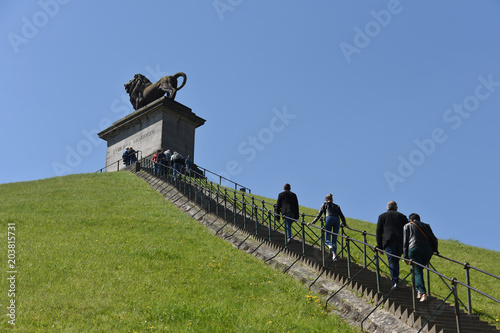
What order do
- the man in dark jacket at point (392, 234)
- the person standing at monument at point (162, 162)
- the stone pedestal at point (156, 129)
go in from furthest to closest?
1. the stone pedestal at point (156, 129)
2. the person standing at monument at point (162, 162)
3. the man in dark jacket at point (392, 234)

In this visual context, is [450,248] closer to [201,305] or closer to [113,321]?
[201,305]

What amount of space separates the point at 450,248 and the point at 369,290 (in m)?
9.40

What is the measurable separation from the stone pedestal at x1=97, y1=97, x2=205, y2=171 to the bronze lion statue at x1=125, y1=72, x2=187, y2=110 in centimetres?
112

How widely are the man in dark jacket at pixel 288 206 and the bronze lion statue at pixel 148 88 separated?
22.0 meters

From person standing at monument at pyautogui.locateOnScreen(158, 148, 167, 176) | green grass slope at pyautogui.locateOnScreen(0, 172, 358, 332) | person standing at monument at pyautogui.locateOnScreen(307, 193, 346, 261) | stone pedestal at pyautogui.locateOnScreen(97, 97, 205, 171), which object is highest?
stone pedestal at pyautogui.locateOnScreen(97, 97, 205, 171)

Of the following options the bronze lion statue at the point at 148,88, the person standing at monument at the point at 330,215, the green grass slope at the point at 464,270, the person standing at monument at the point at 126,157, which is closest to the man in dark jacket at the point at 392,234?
the green grass slope at the point at 464,270

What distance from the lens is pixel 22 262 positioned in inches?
438

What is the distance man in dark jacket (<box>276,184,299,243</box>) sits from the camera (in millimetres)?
14016

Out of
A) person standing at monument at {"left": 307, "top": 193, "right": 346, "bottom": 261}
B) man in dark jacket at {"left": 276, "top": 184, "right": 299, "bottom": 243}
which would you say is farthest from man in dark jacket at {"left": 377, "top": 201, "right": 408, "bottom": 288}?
man in dark jacket at {"left": 276, "top": 184, "right": 299, "bottom": 243}

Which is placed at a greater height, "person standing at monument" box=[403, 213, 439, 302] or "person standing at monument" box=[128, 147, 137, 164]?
"person standing at monument" box=[128, 147, 137, 164]

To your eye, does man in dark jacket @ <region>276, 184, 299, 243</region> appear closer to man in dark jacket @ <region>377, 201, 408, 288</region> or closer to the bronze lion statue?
man in dark jacket @ <region>377, 201, 408, 288</region>

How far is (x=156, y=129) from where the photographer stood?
3359 centimetres

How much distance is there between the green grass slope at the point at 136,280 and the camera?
8.19 m

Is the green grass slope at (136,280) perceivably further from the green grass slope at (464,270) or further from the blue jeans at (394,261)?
the green grass slope at (464,270)
